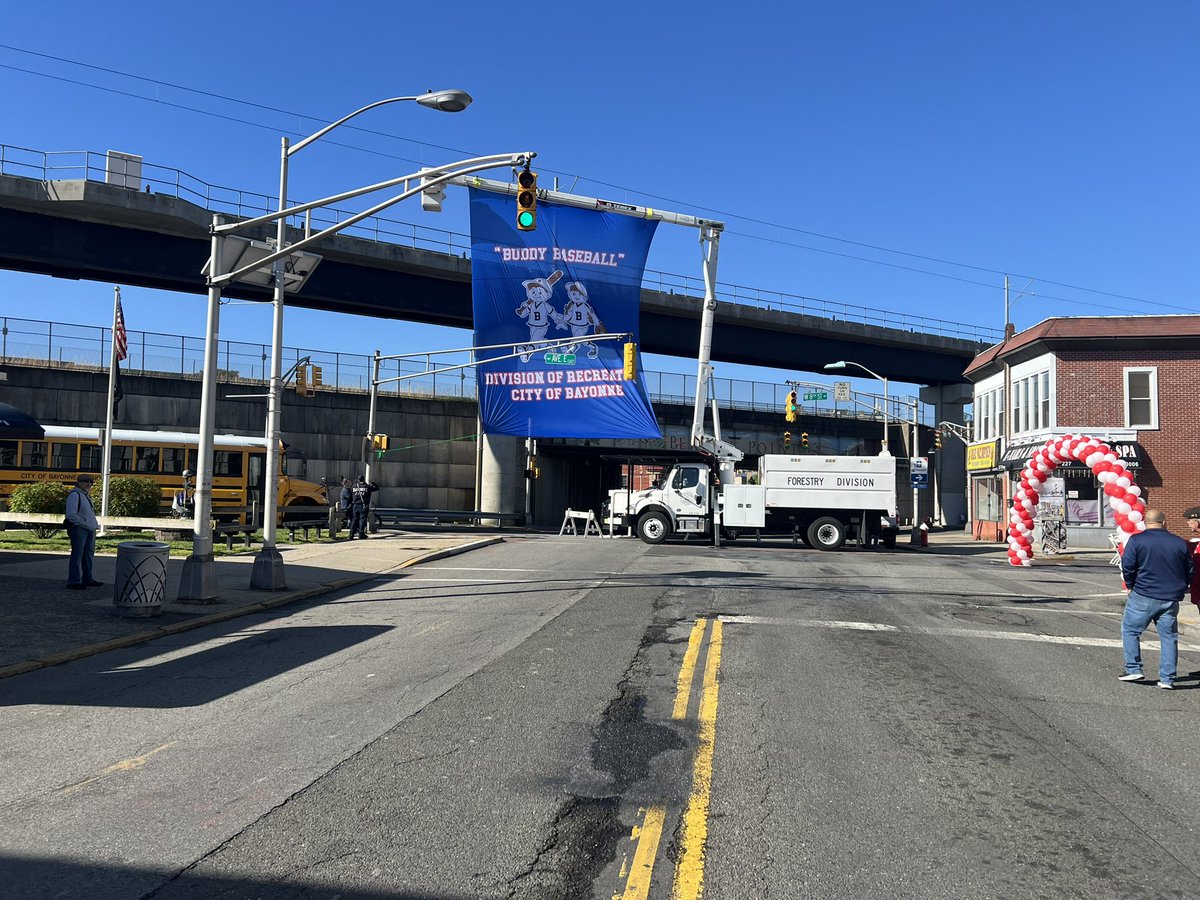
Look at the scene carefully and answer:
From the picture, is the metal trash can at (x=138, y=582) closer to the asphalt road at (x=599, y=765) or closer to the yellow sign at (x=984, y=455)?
the asphalt road at (x=599, y=765)

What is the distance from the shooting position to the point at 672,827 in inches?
191

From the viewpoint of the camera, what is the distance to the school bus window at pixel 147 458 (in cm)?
2964

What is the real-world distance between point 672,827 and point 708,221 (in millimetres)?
25995

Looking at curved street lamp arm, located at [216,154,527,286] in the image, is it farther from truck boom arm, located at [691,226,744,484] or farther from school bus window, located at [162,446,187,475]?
school bus window, located at [162,446,187,475]

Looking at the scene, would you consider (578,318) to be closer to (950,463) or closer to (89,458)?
(89,458)

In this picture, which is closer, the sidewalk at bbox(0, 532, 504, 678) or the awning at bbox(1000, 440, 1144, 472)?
the sidewalk at bbox(0, 532, 504, 678)

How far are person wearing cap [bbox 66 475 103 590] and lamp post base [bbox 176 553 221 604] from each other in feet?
5.79

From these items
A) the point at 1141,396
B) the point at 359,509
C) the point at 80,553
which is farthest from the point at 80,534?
the point at 1141,396

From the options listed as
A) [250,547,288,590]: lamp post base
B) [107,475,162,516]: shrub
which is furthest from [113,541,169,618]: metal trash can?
[107,475,162,516]: shrub

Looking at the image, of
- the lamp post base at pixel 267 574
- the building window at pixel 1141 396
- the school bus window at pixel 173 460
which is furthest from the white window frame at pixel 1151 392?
the school bus window at pixel 173 460

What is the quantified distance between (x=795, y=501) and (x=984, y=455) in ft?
56.6

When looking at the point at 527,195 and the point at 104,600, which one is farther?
the point at 527,195

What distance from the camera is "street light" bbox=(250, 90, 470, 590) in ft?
44.7

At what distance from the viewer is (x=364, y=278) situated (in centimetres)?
3747
